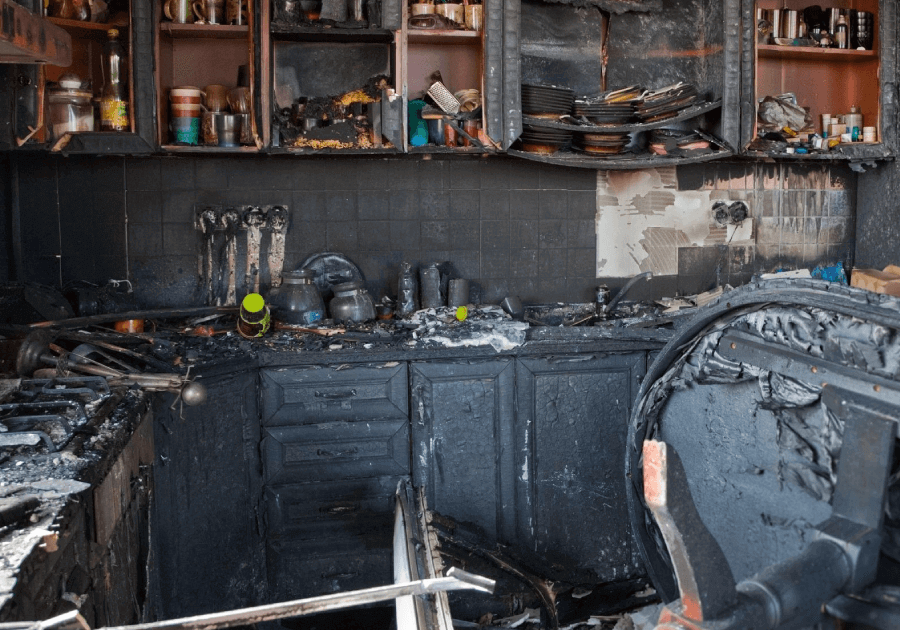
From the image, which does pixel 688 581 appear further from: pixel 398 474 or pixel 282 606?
pixel 398 474

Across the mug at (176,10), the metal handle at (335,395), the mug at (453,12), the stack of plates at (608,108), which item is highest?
the mug at (453,12)

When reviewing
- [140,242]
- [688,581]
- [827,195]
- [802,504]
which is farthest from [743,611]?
[827,195]

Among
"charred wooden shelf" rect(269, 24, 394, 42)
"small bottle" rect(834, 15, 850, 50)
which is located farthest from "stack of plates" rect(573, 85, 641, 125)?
"small bottle" rect(834, 15, 850, 50)

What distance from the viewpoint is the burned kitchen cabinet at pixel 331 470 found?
332cm

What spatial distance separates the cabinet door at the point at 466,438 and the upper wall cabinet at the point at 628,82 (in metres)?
1.03

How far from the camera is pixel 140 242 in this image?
3.79 meters

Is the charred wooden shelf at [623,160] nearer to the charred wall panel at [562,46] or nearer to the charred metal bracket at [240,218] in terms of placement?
the charred wall panel at [562,46]

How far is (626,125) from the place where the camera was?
3.78 meters

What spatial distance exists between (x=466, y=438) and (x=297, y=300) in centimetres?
93

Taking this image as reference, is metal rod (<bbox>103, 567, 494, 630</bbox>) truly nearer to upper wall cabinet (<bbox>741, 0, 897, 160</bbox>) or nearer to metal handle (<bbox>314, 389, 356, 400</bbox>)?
metal handle (<bbox>314, 389, 356, 400</bbox>)

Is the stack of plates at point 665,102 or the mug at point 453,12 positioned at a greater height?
the mug at point 453,12

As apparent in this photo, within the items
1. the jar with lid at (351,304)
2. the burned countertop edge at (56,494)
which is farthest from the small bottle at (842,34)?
the burned countertop edge at (56,494)

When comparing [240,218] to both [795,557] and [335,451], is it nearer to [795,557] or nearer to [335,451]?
[335,451]

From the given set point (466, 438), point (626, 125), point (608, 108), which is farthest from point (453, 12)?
point (466, 438)
